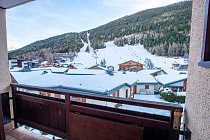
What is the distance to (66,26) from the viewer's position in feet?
9.15

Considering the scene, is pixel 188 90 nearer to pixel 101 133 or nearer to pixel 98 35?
pixel 101 133

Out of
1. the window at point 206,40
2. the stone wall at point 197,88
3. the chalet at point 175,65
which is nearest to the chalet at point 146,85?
the chalet at point 175,65

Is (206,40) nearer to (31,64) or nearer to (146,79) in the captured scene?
(146,79)

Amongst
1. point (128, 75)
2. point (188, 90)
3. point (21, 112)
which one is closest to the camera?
point (188, 90)

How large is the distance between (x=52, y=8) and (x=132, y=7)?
167 cm

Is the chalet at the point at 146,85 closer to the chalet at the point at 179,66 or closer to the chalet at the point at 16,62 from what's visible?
the chalet at the point at 179,66

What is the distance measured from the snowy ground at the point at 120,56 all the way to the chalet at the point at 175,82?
0.46 feet

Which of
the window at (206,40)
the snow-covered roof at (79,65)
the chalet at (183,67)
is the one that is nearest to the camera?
the window at (206,40)

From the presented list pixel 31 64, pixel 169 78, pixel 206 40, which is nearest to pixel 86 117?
pixel 169 78

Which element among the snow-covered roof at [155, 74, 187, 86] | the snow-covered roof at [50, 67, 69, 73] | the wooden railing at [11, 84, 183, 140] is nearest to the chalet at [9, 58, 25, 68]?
the wooden railing at [11, 84, 183, 140]

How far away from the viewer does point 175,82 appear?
1.47 metres

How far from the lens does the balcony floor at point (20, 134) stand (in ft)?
7.77

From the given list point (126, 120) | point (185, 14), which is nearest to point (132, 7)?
point (185, 14)

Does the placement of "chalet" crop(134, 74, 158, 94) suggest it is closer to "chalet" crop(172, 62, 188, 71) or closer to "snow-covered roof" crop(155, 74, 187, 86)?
"snow-covered roof" crop(155, 74, 187, 86)
